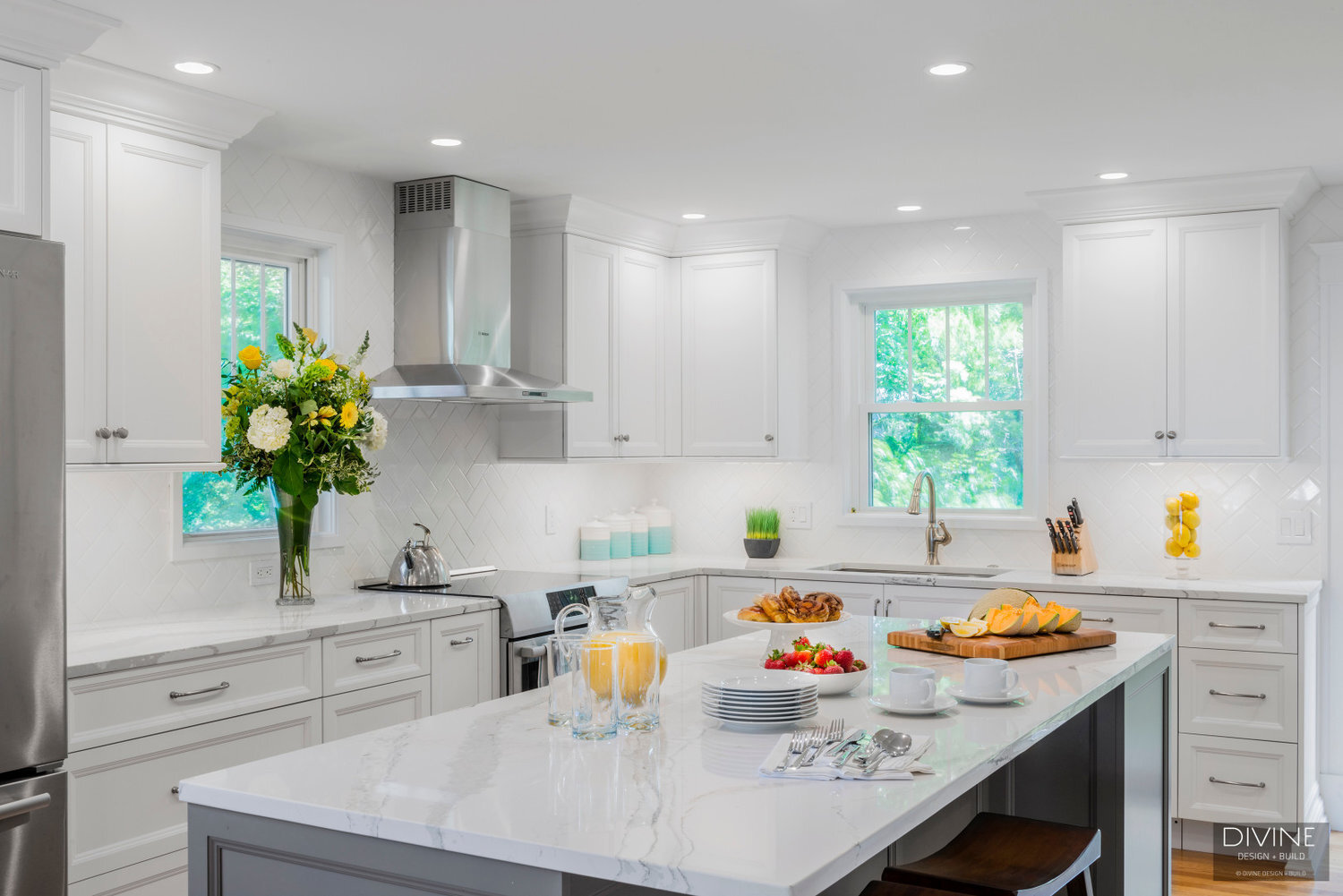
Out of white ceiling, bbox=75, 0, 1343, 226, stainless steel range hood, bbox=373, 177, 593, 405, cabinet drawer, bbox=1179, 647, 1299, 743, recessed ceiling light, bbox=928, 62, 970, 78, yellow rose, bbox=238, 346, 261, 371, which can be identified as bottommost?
cabinet drawer, bbox=1179, 647, 1299, 743

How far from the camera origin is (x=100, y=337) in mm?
3064

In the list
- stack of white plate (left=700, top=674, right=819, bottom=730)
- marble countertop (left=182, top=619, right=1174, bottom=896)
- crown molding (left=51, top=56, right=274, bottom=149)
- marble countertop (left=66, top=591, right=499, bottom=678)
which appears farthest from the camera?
crown molding (left=51, top=56, right=274, bottom=149)

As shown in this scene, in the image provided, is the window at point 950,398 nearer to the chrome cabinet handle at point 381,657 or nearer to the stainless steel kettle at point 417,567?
the stainless steel kettle at point 417,567

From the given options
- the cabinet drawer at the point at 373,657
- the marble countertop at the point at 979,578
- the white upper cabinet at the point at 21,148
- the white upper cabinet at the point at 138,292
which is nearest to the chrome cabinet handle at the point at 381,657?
the cabinet drawer at the point at 373,657

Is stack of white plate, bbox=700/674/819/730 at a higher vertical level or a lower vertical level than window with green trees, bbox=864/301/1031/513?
Answer: lower

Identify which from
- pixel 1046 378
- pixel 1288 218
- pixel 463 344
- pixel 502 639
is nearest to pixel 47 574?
pixel 502 639

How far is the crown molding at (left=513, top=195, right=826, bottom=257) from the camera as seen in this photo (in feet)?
15.4

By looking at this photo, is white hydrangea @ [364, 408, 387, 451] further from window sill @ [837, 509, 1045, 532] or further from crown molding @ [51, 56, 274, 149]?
window sill @ [837, 509, 1045, 532]

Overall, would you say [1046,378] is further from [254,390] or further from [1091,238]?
[254,390]

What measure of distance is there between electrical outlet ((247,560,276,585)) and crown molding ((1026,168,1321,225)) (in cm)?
311

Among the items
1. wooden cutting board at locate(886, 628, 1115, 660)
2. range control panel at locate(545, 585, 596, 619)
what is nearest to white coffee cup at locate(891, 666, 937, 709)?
wooden cutting board at locate(886, 628, 1115, 660)

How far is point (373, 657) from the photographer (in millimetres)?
3459

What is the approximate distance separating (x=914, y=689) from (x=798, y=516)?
134 inches

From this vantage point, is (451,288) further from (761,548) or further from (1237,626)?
(1237,626)
